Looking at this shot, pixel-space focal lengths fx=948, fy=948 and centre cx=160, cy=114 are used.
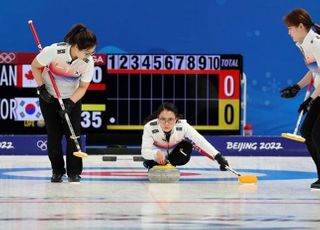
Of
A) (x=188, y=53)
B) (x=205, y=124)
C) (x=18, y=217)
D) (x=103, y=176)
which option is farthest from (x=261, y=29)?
(x=18, y=217)

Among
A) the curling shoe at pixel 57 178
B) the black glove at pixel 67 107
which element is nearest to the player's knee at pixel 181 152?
the curling shoe at pixel 57 178

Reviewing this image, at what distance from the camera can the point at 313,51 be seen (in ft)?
23.8

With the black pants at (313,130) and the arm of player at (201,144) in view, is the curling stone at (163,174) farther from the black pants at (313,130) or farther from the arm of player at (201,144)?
the black pants at (313,130)

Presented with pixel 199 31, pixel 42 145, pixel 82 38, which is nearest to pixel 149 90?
pixel 42 145

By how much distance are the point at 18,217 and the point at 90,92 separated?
670 cm

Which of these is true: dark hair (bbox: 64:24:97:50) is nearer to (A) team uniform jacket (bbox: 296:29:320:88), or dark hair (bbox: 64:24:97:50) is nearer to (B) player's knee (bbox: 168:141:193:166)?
(B) player's knee (bbox: 168:141:193:166)

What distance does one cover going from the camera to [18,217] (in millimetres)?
5273

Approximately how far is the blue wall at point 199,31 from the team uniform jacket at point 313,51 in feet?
19.1

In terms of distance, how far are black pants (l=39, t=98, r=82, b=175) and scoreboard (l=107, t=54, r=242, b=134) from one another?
160 inches

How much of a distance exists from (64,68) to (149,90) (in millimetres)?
4379

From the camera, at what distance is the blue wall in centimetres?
1302

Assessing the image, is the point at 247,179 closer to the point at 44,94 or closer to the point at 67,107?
the point at 67,107

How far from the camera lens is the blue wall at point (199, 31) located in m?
13.0

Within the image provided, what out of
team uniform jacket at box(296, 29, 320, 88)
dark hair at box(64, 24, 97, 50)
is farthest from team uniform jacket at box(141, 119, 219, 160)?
team uniform jacket at box(296, 29, 320, 88)
